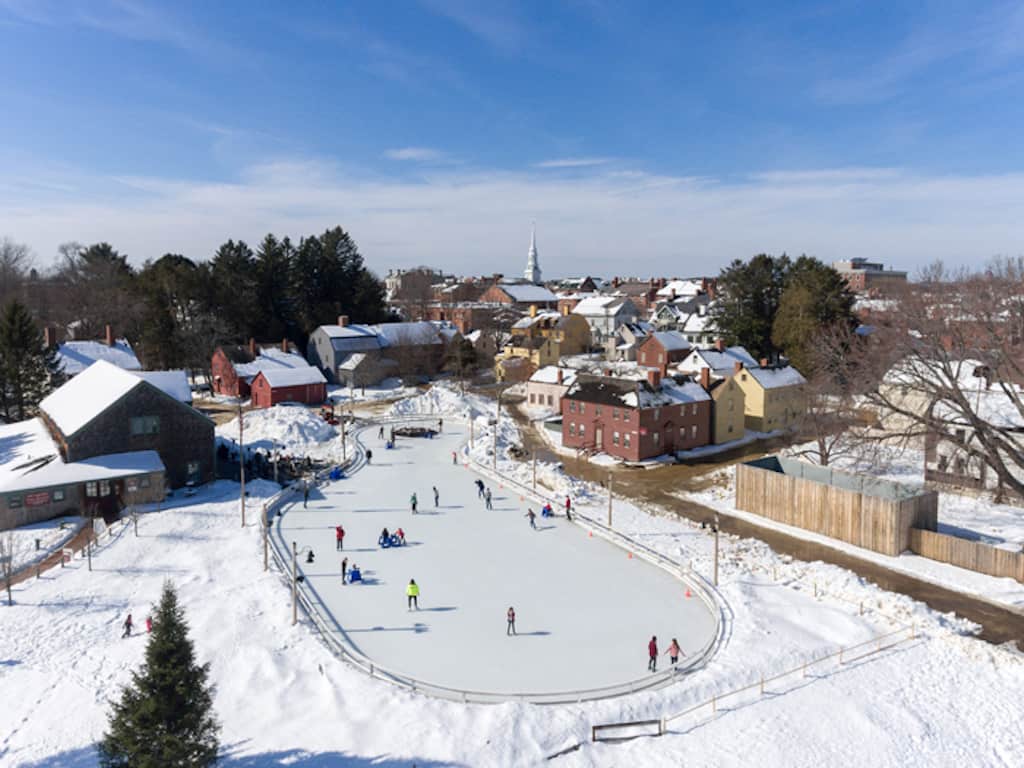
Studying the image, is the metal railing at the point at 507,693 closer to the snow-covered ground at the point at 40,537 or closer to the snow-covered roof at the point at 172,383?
the snow-covered ground at the point at 40,537

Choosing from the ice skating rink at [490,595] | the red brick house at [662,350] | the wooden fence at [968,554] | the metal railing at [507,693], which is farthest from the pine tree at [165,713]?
the red brick house at [662,350]

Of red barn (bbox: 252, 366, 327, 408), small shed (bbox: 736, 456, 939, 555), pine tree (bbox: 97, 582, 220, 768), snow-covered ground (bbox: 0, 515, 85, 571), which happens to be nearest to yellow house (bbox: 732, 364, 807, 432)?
small shed (bbox: 736, 456, 939, 555)

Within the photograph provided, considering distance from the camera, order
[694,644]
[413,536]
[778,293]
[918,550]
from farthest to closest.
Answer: [778,293], [413,536], [918,550], [694,644]

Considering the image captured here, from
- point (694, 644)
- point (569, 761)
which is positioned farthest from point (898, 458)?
point (569, 761)

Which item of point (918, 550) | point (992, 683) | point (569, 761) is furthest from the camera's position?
point (918, 550)

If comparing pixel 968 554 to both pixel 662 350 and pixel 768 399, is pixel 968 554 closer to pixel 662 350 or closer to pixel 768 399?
pixel 768 399

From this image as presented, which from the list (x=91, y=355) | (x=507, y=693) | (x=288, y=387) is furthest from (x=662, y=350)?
(x=507, y=693)

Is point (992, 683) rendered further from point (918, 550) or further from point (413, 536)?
point (413, 536)
